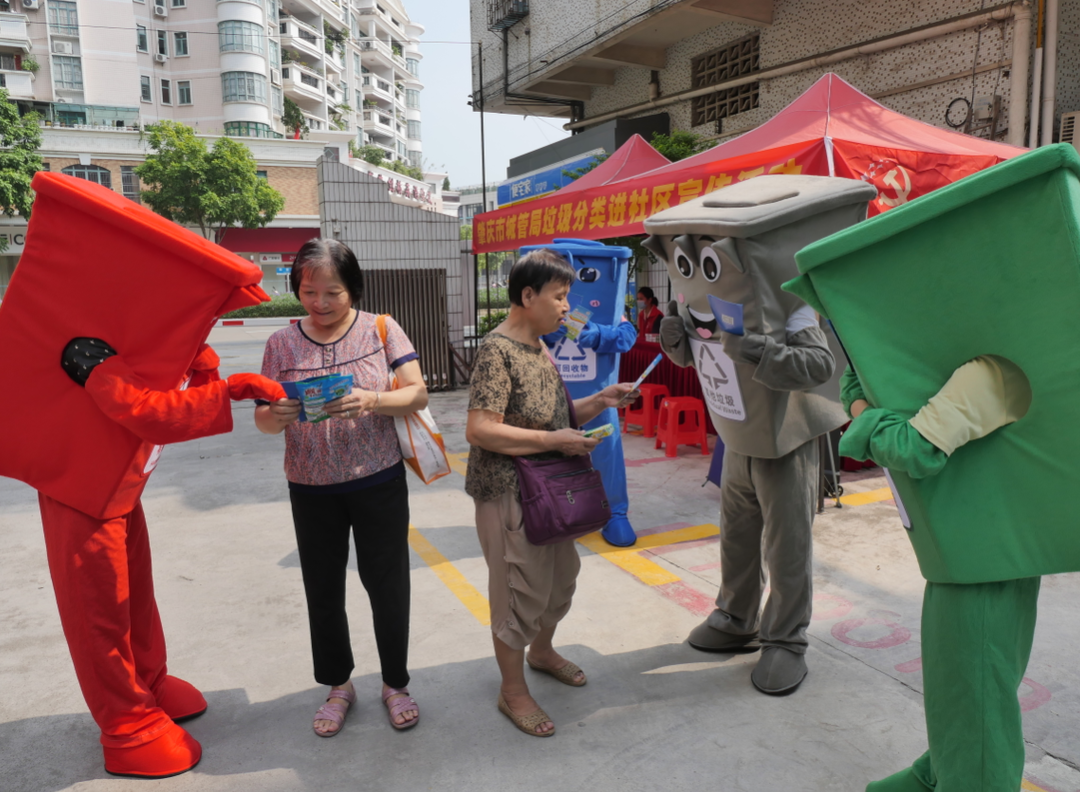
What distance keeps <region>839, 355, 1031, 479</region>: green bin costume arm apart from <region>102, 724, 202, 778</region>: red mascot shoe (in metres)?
2.41

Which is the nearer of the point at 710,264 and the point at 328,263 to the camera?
the point at 328,263

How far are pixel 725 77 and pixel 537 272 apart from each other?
10.3m

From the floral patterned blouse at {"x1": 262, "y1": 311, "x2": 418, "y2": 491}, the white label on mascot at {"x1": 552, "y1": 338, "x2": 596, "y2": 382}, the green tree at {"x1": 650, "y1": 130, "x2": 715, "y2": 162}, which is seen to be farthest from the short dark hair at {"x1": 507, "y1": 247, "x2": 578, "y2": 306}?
the green tree at {"x1": 650, "y1": 130, "x2": 715, "y2": 162}

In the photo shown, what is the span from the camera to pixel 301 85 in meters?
49.7

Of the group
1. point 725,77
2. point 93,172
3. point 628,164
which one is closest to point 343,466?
point 628,164

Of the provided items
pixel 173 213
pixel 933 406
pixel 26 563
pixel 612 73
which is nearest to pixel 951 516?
pixel 933 406

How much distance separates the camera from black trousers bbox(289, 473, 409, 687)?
2635 millimetres

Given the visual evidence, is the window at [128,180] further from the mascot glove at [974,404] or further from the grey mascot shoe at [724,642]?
the mascot glove at [974,404]

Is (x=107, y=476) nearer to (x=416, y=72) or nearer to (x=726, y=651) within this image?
(x=726, y=651)

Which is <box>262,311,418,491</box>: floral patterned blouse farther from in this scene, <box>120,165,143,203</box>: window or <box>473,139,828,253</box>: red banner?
<box>120,165,143,203</box>: window

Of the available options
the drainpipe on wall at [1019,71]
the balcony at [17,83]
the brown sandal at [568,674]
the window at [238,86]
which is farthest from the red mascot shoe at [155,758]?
the window at [238,86]

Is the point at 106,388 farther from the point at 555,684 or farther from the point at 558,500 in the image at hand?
the point at 555,684

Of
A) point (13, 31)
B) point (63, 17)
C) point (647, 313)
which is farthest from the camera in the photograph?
point (63, 17)

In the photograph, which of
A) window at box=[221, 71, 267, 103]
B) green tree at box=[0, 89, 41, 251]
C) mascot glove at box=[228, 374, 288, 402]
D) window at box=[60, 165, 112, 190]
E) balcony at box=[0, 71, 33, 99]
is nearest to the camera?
mascot glove at box=[228, 374, 288, 402]
